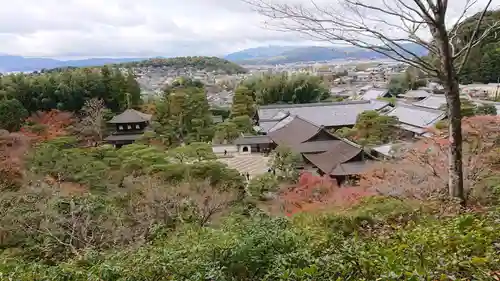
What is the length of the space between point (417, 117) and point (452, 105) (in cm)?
2025

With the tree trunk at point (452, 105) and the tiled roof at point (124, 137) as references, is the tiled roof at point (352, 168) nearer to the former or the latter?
the tree trunk at point (452, 105)

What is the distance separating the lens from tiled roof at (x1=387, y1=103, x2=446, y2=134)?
20405mm

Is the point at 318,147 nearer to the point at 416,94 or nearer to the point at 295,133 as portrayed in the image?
the point at 295,133

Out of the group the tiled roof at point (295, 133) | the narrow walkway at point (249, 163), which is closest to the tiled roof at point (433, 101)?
the tiled roof at point (295, 133)

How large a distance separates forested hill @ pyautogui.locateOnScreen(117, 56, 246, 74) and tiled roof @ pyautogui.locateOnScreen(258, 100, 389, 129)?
63875 mm

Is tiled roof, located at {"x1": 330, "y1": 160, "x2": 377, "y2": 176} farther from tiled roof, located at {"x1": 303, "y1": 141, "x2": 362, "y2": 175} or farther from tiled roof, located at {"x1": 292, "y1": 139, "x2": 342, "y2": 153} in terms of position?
tiled roof, located at {"x1": 292, "y1": 139, "x2": 342, "y2": 153}

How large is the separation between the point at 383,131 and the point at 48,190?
49.5ft

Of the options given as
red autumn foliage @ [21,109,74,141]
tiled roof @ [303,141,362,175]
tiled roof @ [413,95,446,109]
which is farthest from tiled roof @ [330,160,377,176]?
red autumn foliage @ [21,109,74,141]

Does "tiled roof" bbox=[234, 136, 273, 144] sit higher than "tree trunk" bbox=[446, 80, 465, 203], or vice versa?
"tree trunk" bbox=[446, 80, 465, 203]

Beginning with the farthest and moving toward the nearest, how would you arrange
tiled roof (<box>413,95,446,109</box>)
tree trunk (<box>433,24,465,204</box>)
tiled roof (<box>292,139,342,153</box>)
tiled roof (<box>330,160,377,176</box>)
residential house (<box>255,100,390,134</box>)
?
1. tiled roof (<box>413,95,446,109</box>)
2. residential house (<box>255,100,390,134</box>)
3. tiled roof (<box>292,139,342,153</box>)
4. tiled roof (<box>330,160,377,176</box>)
5. tree trunk (<box>433,24,465,204</box>)

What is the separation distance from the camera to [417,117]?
2175 cm

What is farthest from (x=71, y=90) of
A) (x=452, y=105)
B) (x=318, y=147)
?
(x=452, y=105)

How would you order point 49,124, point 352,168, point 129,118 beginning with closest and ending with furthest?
point 352,168 < point 129,118 < point 49,124

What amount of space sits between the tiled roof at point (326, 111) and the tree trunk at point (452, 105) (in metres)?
21.1
